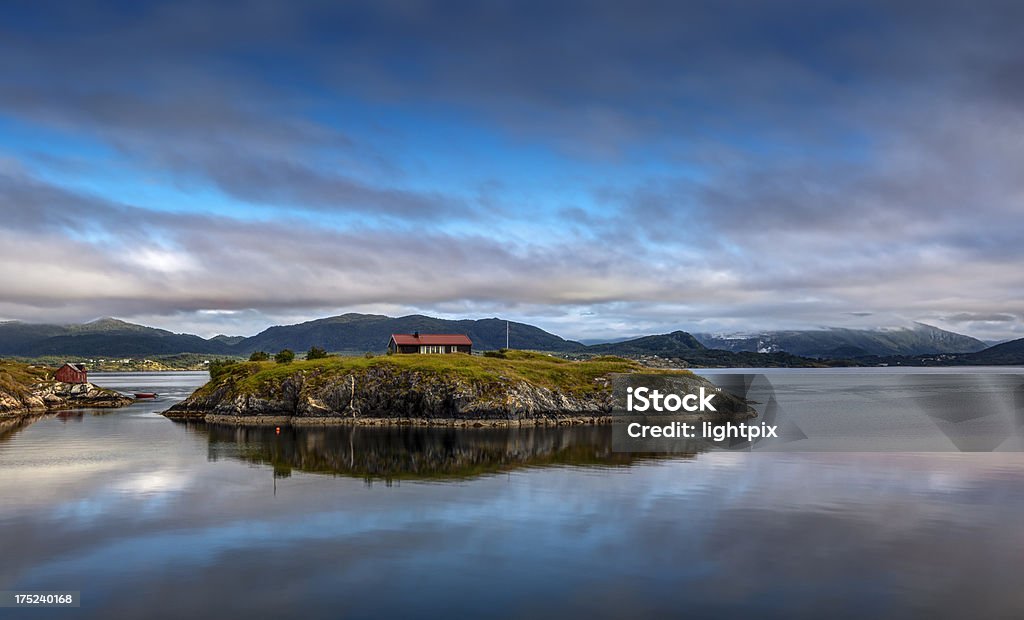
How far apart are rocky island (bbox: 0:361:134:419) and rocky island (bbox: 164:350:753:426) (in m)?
38.2

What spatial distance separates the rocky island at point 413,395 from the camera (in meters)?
140

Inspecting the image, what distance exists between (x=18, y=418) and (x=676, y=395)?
15802 cm

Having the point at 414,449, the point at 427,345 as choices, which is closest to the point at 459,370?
the point at 427,345

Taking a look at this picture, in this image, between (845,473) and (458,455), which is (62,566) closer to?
(458,455)

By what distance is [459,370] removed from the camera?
146 meters

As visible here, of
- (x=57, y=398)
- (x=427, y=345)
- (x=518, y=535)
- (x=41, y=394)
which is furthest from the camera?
(x=57, y=398)

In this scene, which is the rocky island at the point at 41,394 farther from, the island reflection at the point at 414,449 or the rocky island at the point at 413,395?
the island reflection at the point at 414,449

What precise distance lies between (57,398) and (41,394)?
4712mm

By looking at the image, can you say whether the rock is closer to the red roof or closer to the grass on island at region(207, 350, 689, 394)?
the grass on island at region(207, 350, 689, 394)

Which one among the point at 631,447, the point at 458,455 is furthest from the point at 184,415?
the point at 631,447

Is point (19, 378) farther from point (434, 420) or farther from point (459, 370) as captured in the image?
point (459, 370)

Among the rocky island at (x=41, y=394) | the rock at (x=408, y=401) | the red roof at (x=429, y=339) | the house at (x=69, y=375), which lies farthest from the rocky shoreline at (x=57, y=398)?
the red roof at (x=429, y=339)

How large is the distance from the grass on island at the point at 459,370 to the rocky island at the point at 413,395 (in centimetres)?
25

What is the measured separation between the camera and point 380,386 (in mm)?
145375
